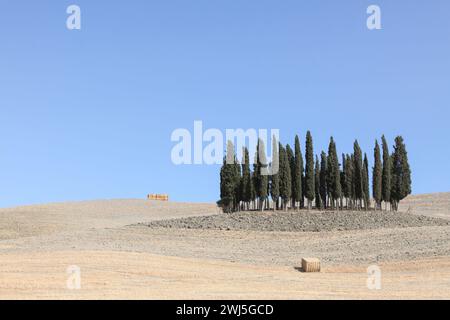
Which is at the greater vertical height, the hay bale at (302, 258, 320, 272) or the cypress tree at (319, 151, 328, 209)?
the cypress tree at (319, 151, 328, 209)

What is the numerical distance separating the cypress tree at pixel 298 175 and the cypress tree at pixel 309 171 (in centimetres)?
66

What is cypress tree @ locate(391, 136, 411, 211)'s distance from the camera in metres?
66.6

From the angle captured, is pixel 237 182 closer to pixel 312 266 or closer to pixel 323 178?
pixel 323 178

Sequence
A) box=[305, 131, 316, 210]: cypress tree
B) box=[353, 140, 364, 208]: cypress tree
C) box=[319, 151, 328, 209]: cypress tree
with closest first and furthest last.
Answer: box=[305, 131, 316, 210]: cypress tree → box=[353, 140, 364, 208]: cypress tree → box=[319, 151, 328, 209]: cypress tree

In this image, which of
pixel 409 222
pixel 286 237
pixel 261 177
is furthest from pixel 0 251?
pixel 409 222

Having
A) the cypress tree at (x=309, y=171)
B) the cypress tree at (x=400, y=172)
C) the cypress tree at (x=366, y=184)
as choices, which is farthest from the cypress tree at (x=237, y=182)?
the cypress tree at (x=400, y=172)

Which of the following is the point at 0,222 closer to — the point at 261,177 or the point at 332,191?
the point at 261,177

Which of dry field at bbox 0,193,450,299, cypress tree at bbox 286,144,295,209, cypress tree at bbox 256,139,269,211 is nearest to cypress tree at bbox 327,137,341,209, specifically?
cypress tree at bbox 286,144,295,209

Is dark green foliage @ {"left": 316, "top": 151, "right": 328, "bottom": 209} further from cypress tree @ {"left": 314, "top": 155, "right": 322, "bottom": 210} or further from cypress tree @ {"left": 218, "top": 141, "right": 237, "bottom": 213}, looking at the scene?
cypress tree @ {"left": 218, "top": 141, "right": 237, "bottom": 213}

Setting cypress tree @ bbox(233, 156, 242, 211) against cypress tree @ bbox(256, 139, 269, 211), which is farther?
cypress tree @ bbox(233, 156, 242, 211)

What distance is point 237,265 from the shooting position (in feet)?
104

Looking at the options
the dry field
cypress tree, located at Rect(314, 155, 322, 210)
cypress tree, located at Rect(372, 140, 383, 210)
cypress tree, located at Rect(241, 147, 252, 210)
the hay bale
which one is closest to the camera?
the dry field
